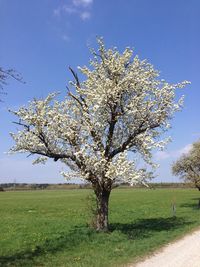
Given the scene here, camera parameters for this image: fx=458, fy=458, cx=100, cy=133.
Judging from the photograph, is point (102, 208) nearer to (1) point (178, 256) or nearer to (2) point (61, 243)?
(2) point (61, 243)

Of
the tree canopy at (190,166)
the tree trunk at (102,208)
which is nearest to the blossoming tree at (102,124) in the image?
the tree trunk at (102,208)

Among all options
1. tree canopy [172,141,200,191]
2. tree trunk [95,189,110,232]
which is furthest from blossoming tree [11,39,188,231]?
tree canopy [172,141,200,191]

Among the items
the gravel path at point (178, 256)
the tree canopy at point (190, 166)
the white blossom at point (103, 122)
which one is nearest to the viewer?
the gravel path at point (178, 256)

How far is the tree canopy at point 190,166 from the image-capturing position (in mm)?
59169

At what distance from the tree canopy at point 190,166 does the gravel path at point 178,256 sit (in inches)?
1376

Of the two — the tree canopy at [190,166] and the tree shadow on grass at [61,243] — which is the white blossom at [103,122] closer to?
the tree shadow on grass at [61,243]

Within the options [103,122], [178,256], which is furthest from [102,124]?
[178,256]

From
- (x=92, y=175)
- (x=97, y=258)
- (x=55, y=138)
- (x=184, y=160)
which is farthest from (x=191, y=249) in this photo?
(x=184, y=160)

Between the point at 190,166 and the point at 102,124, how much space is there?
33.6 m

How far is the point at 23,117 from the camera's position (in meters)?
29.1

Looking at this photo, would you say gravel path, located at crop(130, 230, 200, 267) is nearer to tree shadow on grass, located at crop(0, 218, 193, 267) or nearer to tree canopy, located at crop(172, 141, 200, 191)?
tree shadow on grass, located at crop(0, 218, 193, 267)

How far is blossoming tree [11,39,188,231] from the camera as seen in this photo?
28797 mm

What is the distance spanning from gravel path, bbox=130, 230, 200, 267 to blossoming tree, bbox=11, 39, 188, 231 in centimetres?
581

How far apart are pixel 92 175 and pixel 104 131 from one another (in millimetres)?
2995
